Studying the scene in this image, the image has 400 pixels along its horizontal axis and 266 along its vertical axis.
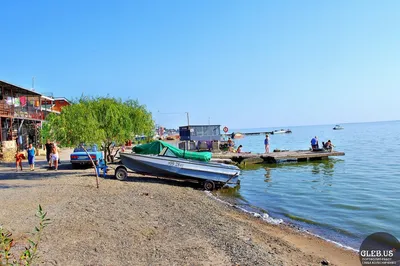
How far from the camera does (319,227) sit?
1102 centimetres

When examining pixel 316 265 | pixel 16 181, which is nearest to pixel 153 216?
pixel 316 265

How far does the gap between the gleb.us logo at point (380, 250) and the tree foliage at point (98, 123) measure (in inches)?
427

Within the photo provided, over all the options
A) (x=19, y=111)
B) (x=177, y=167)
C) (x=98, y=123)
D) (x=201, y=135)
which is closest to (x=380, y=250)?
(x=177, y=167)

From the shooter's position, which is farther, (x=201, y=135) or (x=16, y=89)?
(x=201, y=135)

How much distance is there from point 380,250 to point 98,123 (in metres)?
12.4

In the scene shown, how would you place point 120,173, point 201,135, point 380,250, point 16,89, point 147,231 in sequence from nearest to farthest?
point 147,231, point 380,250, point 120,173, point 16,89, point 201,135

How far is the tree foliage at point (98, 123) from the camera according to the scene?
13492 millimetres

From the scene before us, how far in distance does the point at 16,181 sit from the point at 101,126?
15.3 feet

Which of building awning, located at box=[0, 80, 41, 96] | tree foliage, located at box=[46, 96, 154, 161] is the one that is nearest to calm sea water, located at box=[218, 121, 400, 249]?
tree foliage, located at box=[46, 96, 154, 161]

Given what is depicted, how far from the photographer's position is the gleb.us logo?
25.4ft

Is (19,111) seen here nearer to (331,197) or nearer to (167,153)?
(167,153)

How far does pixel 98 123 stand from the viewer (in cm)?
1537

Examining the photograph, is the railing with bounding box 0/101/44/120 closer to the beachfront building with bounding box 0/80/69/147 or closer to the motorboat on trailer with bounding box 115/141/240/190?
the beachfront building with bounding box 0/80/69/147

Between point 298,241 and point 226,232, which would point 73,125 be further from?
point 298,241
